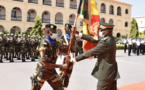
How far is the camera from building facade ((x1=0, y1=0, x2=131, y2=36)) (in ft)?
111

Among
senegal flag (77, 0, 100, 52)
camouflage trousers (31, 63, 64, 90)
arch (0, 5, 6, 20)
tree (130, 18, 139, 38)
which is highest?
arch (0, 5, 6, 20)

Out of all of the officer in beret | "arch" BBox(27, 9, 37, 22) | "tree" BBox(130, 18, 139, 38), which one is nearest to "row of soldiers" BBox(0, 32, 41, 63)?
the officer in beret

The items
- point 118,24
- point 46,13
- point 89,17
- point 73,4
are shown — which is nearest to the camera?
point 89,17

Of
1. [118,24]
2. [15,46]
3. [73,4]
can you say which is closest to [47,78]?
[15,46]

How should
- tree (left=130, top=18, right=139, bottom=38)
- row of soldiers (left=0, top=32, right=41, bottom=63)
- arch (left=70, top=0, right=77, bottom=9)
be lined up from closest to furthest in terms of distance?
row of soldiers (left=0, top=32, right=41, bottom=63)
arch (left=70, top=0, right=77, bottom=9)
tree (left=130, top=18, right=139, bottom=38)

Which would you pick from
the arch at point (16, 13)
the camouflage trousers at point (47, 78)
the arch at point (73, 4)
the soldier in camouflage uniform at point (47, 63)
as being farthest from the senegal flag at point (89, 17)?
the arch at point (73, 4)

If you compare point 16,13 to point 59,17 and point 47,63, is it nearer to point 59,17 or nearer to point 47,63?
point 59,17

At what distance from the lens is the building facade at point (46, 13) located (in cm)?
3378

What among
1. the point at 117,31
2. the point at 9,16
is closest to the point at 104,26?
the point at 9,16

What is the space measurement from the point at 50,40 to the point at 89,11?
7.38 ft

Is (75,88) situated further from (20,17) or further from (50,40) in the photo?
(20,17)

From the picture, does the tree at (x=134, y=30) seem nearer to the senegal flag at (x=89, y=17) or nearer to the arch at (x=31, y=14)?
the arch at (x=31, y=14)

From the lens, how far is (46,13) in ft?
131

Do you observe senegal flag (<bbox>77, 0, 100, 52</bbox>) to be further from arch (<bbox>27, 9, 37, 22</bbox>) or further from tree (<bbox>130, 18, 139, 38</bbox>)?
tree (<bbox>130, 18, 139, 38</bbox>)
